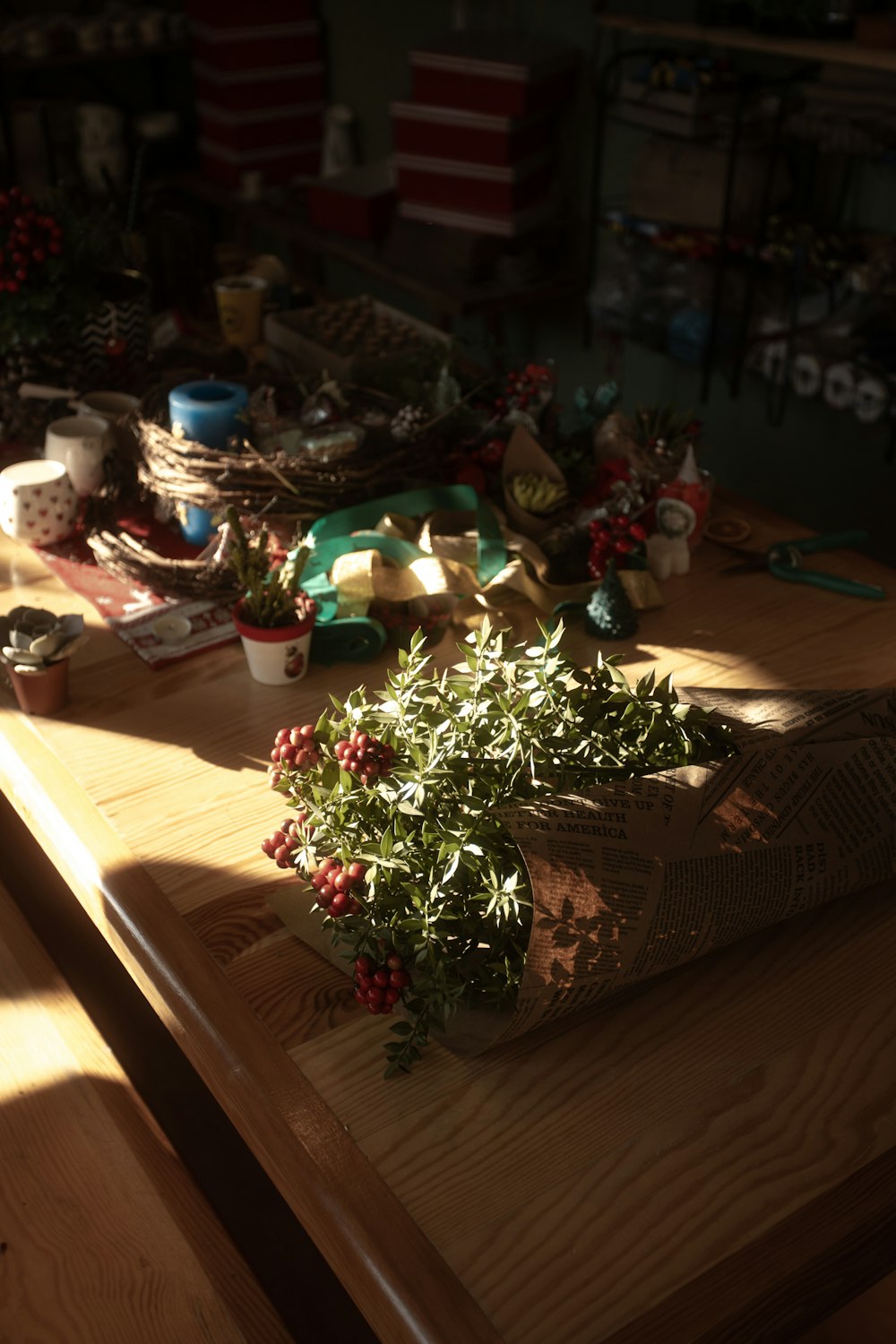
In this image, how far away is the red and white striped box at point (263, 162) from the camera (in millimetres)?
4133

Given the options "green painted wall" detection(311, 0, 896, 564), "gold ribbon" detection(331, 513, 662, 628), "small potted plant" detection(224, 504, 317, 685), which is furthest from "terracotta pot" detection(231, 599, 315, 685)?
"green painted wall" detection(311, 0, 896, 564)

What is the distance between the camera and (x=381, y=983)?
949 mm

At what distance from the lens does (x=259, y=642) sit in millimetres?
1402

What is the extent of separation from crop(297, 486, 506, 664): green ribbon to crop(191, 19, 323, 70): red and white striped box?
2.97m

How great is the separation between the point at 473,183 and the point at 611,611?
222 cm

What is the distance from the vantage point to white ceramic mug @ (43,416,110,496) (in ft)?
5.74

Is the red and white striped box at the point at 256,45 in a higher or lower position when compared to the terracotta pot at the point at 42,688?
higher

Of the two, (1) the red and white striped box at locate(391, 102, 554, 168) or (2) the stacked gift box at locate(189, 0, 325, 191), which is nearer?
(1) the red and white striped box at locate(391, 102, 554, 168)

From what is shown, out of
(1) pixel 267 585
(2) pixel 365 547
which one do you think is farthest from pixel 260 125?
(1) pixel 267 585

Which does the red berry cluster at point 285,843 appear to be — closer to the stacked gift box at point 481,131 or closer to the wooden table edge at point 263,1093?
the wooden table edge at point 263,1093

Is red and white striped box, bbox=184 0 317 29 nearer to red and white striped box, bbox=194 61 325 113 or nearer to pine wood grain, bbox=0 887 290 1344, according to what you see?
red and white striped box, bbox=194 61 325 113

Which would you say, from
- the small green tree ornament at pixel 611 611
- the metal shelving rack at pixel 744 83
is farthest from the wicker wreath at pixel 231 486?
the metal shelving rack at pixel 744 83

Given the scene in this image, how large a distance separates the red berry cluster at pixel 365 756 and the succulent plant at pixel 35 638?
46 centimetres

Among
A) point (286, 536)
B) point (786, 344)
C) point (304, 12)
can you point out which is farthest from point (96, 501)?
point (304, 12)
